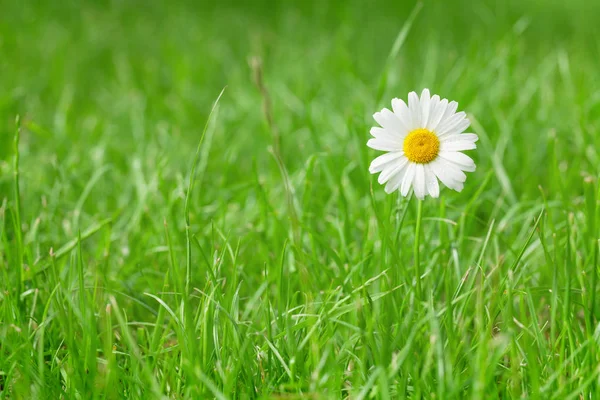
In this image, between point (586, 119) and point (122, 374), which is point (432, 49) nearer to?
point (586, 119)

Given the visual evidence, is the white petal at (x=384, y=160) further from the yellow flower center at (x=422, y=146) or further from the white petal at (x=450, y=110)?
the white petal at (x=450, y=110)

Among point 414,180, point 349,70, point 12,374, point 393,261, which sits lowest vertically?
point 12,374

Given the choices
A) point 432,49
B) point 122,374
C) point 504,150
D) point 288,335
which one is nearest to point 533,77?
point 432,49

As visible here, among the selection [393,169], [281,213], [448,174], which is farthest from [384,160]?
[281,213]

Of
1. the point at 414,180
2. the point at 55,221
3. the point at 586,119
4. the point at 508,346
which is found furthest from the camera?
the point at 586,119

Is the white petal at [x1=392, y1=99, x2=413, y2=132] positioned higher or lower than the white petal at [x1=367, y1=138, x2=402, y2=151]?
higher

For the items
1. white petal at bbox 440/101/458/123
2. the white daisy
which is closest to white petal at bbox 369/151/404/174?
the white daisy

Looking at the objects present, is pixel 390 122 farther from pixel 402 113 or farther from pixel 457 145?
pixel 457 145

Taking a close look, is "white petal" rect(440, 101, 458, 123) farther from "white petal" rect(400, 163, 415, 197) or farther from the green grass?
the green grass
